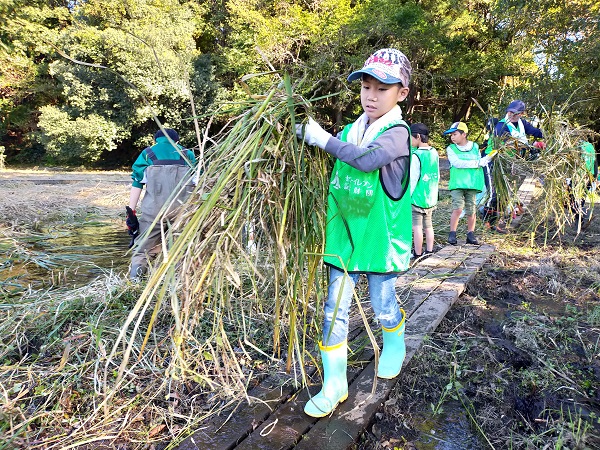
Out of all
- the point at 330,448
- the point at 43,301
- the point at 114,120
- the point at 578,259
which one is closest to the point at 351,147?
the point at 330,448

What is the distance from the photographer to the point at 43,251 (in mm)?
5211

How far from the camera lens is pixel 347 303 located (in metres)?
2.00

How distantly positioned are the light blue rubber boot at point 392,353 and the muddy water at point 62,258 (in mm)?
2975

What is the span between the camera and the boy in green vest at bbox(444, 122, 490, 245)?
4957 mm

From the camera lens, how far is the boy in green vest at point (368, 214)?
76.4 inches

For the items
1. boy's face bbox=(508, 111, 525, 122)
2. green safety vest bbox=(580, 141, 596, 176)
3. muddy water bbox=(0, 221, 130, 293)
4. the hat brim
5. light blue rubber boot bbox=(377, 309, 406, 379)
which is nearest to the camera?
the hat brim

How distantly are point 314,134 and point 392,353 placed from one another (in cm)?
123

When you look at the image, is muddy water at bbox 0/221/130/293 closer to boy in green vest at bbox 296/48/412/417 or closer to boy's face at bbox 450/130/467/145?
boy in green vest at bbox 296/48/412/417

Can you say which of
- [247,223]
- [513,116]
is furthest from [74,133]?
[247,223]

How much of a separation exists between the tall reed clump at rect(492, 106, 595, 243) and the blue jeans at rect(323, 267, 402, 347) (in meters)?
3.67

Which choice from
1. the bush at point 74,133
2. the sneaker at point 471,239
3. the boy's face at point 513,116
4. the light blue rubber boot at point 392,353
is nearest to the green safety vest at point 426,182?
the sneaker at point 471,239

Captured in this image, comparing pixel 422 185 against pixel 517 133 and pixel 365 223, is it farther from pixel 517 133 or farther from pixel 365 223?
pixel 365 223

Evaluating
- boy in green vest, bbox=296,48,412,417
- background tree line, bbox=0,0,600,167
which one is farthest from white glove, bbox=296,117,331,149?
background tree line, bbox=0,0,600,167

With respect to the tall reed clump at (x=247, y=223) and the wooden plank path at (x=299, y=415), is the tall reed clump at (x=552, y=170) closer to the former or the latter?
the wooden plank path at (x=299, y=415)
